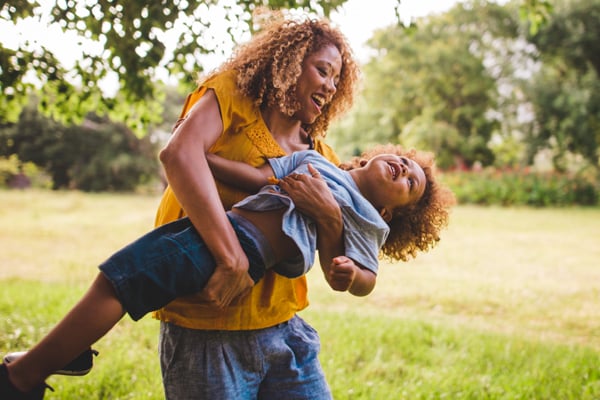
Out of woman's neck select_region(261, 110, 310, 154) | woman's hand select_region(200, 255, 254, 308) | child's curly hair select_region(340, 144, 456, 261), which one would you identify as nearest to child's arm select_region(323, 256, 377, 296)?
woman's hand select_region(200, 255, 254, 308)

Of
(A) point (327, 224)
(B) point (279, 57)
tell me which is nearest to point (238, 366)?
(A) point (327, 224)

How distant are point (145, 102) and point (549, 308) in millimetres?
5614

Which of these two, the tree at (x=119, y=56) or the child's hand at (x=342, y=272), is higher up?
the tree at (x=119, y=56)

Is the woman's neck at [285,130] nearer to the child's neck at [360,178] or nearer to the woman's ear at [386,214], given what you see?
the child's neck at [360,178]

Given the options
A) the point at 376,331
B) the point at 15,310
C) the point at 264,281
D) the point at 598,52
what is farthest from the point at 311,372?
the point at 598,52

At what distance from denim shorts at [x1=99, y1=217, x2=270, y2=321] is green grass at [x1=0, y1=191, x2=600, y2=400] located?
208cm

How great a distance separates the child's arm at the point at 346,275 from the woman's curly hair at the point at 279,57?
58 centimetres

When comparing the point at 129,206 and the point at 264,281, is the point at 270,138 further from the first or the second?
the point at 129,206

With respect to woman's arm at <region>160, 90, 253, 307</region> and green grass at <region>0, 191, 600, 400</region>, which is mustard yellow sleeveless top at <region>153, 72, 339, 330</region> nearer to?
woman's arm at <region>160, 90, 253, 307</region>

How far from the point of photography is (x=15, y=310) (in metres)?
5.38

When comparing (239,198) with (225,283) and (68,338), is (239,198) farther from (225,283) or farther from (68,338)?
(68,338)

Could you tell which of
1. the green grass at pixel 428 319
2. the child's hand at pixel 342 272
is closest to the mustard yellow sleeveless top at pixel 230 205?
the child's hand at pixel 342 272

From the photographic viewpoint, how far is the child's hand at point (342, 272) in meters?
1.70

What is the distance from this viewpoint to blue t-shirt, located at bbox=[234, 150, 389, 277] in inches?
68.7
